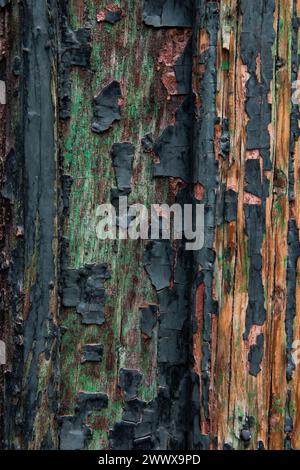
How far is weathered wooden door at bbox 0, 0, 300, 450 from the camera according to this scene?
1.03 metres

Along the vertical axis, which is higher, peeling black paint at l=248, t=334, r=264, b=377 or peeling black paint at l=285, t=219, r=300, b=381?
peeling black paint at l=285, t=219, r=300, b=381

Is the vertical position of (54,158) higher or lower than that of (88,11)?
lower

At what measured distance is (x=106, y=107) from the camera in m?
1.10

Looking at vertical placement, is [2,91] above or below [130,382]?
above

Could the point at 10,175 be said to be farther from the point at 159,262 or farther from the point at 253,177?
the point at 253,177

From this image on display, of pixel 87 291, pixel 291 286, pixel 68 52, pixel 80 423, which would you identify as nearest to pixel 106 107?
pixel 68 52

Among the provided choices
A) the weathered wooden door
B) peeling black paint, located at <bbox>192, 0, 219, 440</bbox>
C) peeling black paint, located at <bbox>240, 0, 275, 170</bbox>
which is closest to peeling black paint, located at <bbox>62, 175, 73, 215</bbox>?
the weathered wooden door

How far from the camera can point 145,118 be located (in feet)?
3.63

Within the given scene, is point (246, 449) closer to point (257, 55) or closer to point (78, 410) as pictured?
point (78, 410)

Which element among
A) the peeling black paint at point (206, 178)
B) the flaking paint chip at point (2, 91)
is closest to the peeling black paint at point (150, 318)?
the peeling black paint at point (206, 178)

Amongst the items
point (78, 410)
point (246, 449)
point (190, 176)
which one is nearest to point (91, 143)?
point (190, 176)

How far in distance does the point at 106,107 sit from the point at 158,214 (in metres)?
0.24

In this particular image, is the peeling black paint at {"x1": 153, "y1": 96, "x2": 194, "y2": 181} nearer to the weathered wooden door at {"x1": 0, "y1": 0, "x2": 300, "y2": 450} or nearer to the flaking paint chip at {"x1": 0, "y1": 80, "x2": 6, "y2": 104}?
the weathered wooden door at {"x1": 0, "y1": 0, "x2": 300, "y2": 450}
